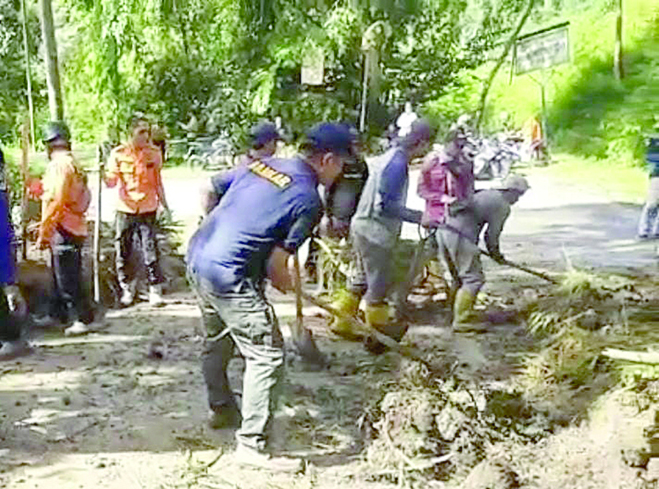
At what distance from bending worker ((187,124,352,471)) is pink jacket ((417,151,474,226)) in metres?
2.91

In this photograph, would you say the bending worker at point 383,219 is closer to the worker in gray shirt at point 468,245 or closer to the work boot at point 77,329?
the worker in gray shirt at point 468,245

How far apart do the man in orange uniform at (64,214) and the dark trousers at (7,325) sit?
23.7 inches

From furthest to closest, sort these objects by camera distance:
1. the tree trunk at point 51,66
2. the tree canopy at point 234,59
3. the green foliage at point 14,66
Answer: the green foliage at point 14,66, the tree canopy at point 234,59, the tree trunk at point 51,66

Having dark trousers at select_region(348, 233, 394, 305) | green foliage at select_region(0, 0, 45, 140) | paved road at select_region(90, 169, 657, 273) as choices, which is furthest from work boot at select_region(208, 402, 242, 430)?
green foliage at select_region(0, 0, 45, 140)

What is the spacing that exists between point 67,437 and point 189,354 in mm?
1855

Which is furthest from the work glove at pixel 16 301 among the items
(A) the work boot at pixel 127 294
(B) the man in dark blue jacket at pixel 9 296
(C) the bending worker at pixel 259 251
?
(C) the bending worker at pixel 259 251

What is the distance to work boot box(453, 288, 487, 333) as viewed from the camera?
8.43 m

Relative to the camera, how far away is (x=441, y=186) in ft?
27.7

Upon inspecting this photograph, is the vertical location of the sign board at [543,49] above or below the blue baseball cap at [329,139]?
above

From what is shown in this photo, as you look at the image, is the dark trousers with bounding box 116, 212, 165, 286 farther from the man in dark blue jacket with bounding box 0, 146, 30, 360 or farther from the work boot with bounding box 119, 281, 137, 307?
the man in dark blue jacket with bounding box 0, 146, 30, 360

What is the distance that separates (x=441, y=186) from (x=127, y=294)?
2.87m

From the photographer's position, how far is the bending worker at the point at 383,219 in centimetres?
748

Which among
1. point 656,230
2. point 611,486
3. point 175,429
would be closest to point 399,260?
point 175,429

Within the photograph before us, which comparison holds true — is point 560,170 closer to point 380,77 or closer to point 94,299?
point 380,77
